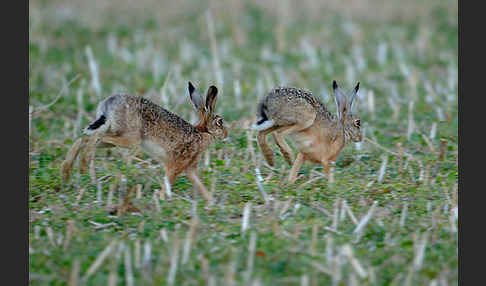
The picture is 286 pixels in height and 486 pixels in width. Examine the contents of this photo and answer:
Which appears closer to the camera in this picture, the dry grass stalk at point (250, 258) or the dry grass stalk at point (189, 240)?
the dry grass stalk at point (250, 258)

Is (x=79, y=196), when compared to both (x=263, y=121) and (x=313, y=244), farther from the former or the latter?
(x=313, y=244)

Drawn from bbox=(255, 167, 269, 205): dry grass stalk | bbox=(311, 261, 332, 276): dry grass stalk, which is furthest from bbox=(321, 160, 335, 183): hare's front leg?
bbox=(311, 261, 332, 276): dry grass stalk

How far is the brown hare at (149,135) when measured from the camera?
631 centimetres

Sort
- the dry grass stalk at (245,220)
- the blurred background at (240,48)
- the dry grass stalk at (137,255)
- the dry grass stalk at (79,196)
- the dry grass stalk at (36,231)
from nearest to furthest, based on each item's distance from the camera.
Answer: the dry grass stalk at (137,255) → the dry grass stalk at (36,231) → the dry grass stalk at (245,220) → the dry grass stalk at (79,196) → the blurred background at (240,48)

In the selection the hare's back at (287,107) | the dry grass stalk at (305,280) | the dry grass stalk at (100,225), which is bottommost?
the dry grass stalk at (305,280)

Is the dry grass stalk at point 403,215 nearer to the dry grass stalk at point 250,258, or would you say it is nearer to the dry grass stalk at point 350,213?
the dry grass stalk at point 350,213

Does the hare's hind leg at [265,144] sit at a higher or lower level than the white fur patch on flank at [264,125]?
lower

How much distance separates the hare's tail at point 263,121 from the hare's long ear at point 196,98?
530 millimetres

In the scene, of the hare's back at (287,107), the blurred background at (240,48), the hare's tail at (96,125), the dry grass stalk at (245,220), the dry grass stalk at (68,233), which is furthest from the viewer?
the blurred background at (240,48)

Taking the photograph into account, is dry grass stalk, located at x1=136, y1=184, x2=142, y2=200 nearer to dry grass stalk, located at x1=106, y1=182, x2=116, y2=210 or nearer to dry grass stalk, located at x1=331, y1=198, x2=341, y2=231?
dry grass stalk, located at x1=106, y1=182, x2=116, y2=210

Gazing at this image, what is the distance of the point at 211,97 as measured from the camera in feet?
22.3

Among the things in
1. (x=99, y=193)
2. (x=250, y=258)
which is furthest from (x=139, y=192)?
(x=250, y=258)

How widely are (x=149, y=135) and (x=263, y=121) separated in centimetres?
105

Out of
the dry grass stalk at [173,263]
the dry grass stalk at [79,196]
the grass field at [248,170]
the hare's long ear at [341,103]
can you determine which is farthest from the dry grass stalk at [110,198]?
the hare's long ear at [341,103]
